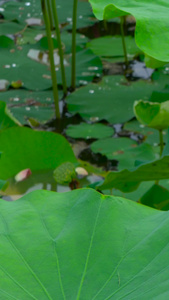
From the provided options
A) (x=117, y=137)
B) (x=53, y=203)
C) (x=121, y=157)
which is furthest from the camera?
(x=117, y=137)

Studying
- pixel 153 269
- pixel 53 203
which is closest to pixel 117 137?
pixel 53 203

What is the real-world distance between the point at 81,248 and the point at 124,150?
1045 mm

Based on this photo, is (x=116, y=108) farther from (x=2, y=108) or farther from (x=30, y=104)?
(x=2, y=108)

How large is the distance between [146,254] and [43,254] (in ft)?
0.45

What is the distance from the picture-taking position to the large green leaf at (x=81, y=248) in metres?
0.63

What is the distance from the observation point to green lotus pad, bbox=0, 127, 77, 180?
58.9 inches

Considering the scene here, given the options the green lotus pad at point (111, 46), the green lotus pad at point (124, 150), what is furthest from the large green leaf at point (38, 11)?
the green lotus pad at point (124, 150)

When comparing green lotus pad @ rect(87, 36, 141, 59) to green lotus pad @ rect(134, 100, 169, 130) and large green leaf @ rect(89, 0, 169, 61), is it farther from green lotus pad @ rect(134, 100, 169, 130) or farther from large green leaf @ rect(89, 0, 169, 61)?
large green leaf @ rect(89, 0, 169, 61)

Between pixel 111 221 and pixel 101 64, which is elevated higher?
pixel 111 221

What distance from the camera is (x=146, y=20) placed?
839 millimetres

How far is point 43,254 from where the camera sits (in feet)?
2.24

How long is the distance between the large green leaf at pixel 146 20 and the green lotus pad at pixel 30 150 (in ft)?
2.11

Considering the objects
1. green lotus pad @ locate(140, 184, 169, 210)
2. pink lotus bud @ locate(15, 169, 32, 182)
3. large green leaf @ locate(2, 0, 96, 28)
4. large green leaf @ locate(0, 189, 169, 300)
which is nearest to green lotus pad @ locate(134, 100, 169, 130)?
green lotus pad @ locate(140, 184, 169, 210)

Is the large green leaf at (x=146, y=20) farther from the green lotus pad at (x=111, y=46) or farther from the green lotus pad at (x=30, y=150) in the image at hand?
the green lotus pad at (x=111, y=46)
